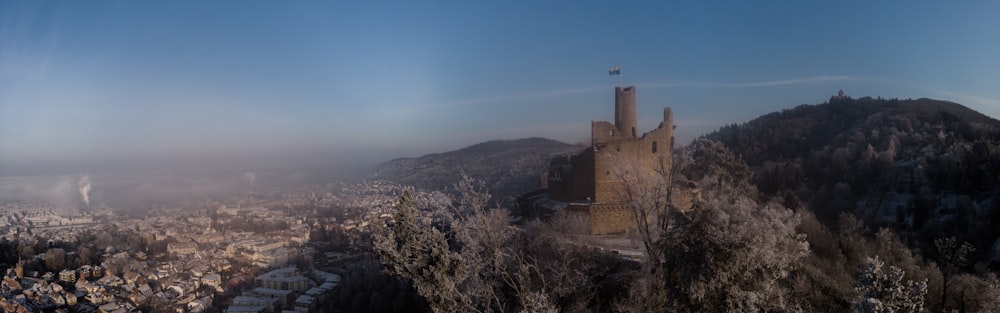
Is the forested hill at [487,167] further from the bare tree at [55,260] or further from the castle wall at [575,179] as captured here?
the bare tree at [55,260]

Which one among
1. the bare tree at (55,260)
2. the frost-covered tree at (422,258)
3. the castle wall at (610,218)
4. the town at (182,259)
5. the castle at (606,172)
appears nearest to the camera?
the frost-covered tree at (422,258)

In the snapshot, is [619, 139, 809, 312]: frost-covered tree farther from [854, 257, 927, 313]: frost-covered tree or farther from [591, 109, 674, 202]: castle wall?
[591, 109, 674, 202]: castle wall

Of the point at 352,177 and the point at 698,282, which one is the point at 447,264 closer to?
the point at 698,282

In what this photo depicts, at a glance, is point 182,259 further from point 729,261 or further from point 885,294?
point 885,294

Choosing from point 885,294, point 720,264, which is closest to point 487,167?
point 720,264

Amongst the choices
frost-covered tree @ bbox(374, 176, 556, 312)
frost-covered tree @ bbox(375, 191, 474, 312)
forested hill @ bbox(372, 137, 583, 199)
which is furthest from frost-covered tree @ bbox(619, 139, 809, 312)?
forested hill @ bbox(372, 137, 583, 199)

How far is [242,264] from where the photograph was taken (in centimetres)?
3036

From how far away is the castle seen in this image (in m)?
20.1

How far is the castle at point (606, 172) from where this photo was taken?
65.8ft

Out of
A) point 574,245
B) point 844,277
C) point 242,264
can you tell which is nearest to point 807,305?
point 844,277

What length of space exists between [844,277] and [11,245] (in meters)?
44.1

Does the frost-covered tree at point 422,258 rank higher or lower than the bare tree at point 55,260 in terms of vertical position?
higher

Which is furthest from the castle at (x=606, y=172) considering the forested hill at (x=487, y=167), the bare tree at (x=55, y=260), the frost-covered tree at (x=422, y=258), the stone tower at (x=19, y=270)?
the stone tower at (x=19, y=270)

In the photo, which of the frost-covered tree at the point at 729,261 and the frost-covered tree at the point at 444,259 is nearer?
the frost-covered tree at the point at 444,259
